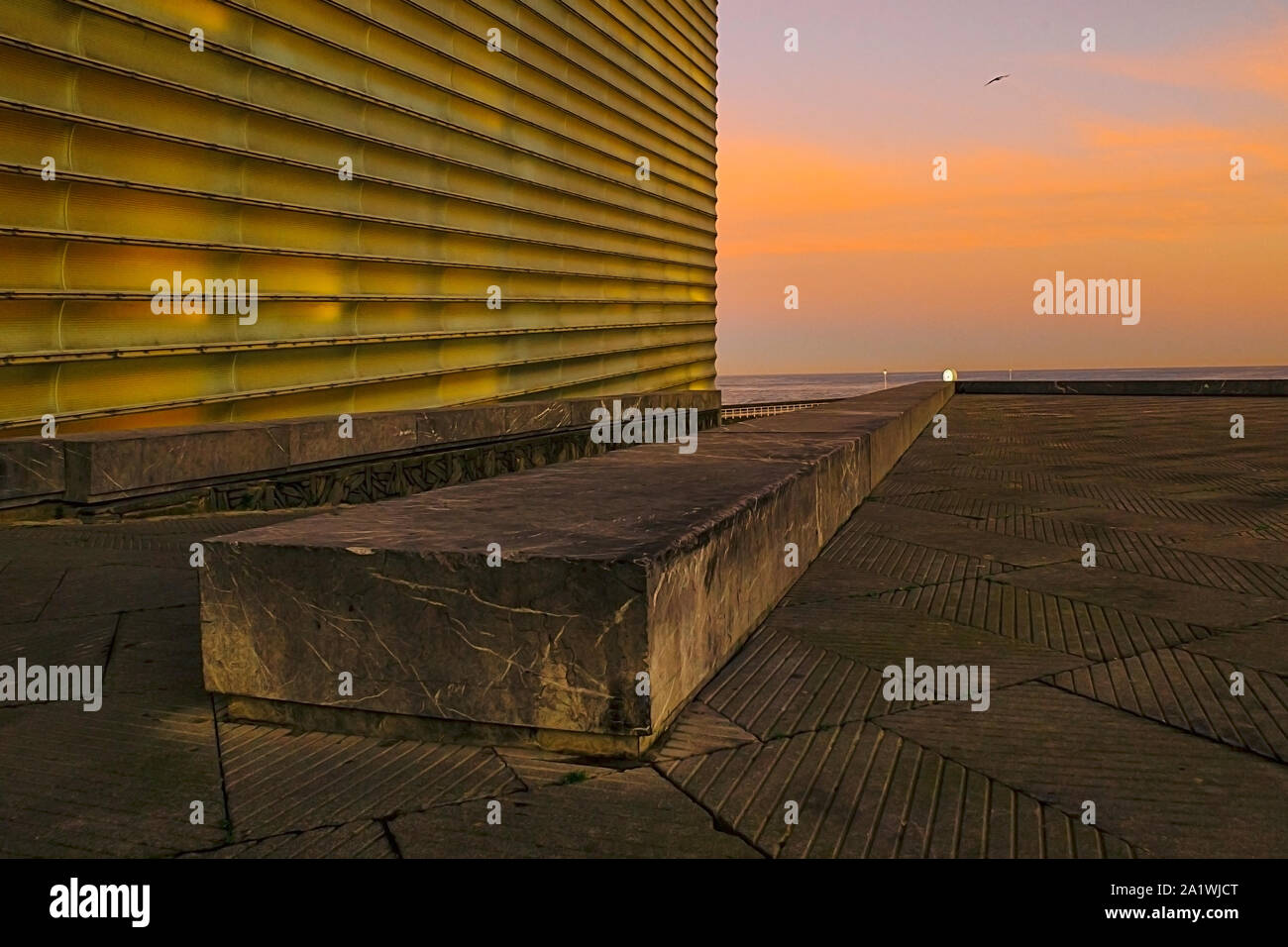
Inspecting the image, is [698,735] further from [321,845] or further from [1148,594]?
[1148,594]


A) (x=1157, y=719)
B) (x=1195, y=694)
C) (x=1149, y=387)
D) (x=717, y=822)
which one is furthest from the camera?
(x=1149, y=387)

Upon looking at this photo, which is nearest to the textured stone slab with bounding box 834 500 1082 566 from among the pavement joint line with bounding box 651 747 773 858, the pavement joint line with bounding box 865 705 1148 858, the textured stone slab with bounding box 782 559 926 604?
the textured stone slab with bounding box 782 559 926 604

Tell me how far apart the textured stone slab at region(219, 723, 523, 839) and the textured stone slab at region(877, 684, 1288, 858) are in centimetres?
130

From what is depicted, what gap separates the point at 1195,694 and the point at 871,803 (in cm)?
152

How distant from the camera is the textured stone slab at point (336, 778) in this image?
2.40 metres

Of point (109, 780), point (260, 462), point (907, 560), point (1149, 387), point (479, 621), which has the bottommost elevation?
point (109, 780)

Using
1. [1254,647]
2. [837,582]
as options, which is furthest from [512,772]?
[1254,647]

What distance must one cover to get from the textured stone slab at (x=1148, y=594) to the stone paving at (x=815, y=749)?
20 mm

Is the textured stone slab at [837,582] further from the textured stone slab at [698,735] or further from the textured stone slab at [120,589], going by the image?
the textured stone slab at [120,589]

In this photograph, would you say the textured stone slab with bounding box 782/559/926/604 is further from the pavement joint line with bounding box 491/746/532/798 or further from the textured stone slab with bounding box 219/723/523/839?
the textured stone slab with bounding box 219/723/523/839

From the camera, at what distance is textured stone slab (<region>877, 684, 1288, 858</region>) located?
2.26 metres

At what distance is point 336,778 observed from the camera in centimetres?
261

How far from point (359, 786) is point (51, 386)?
8072 millimetres

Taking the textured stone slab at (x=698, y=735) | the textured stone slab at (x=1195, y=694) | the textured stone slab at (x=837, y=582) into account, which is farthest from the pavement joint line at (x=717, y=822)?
the textured stone slab at (x=837, y=582)
